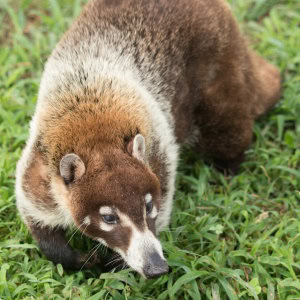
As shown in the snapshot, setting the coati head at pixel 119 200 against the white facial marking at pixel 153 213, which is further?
the white facial marking at pixel 153 213

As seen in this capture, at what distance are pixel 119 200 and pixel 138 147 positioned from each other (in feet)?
1.55

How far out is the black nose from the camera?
169 inches

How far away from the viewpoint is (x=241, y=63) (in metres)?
6.12

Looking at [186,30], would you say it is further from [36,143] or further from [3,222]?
[3,222]

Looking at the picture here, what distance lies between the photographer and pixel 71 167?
438cm

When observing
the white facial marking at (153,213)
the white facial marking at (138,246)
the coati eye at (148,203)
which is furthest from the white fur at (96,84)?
the white facial marking at (138,246)

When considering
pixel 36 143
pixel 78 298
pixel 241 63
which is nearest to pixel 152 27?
pixel 241 63

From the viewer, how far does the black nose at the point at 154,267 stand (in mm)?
4285

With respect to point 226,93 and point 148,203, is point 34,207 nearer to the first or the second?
point 148,203

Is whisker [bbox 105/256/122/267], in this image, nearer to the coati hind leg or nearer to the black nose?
the black nose

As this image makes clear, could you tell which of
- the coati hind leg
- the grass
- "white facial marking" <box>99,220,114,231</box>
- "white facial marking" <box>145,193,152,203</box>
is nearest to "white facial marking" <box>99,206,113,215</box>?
"white facial marking" <box>99,220,114,231</box>

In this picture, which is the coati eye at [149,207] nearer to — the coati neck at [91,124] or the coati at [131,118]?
the coati at [131,118]

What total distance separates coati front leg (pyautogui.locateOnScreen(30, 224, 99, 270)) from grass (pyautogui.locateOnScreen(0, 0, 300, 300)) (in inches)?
3.6

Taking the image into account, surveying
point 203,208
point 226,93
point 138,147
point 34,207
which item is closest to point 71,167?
point 138,147
